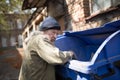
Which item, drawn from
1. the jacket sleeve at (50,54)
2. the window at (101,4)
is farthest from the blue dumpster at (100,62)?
the window at (101,4)

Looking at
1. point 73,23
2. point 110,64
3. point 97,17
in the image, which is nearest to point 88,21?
point 97,17

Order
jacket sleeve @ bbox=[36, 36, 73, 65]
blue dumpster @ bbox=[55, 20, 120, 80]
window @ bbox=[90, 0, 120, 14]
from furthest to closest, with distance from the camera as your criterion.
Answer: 1. window @ bbox=[90, 0, 120, 14]
2. jacket sleeve @ bbox=[36, 36, 73, 65]
3. blue dumpster @ bbox=[55, 20, 120, 80]

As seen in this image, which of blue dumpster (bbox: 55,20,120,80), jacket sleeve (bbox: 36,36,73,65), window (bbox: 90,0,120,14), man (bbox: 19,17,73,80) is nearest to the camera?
blue dumpster (bbox: 55,20,120,80)

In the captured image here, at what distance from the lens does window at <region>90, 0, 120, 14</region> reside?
483 centimetres

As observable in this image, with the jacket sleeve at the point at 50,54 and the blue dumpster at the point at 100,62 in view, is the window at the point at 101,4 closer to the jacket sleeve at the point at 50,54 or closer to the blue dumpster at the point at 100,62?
the blue dumpster at the point at 100,62

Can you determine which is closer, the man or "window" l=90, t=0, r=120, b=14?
the man

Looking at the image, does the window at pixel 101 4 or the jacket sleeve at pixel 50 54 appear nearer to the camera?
the jacket sleeve at pixel 50 54

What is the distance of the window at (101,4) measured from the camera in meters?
4.83

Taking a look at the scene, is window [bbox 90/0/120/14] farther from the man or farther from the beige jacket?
the beige jacket

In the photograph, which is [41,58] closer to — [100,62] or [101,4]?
[100,62]

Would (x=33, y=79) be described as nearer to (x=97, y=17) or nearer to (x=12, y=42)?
(x=97, y=17)

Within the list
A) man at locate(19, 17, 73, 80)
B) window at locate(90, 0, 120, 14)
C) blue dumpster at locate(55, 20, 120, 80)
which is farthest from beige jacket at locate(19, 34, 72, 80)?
window at locate(90, 0, 120, 14)

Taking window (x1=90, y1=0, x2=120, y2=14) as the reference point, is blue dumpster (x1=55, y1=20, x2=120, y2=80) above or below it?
below

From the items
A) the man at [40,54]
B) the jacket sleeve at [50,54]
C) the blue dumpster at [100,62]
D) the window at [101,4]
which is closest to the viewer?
the blue dumpster at [100,62]
